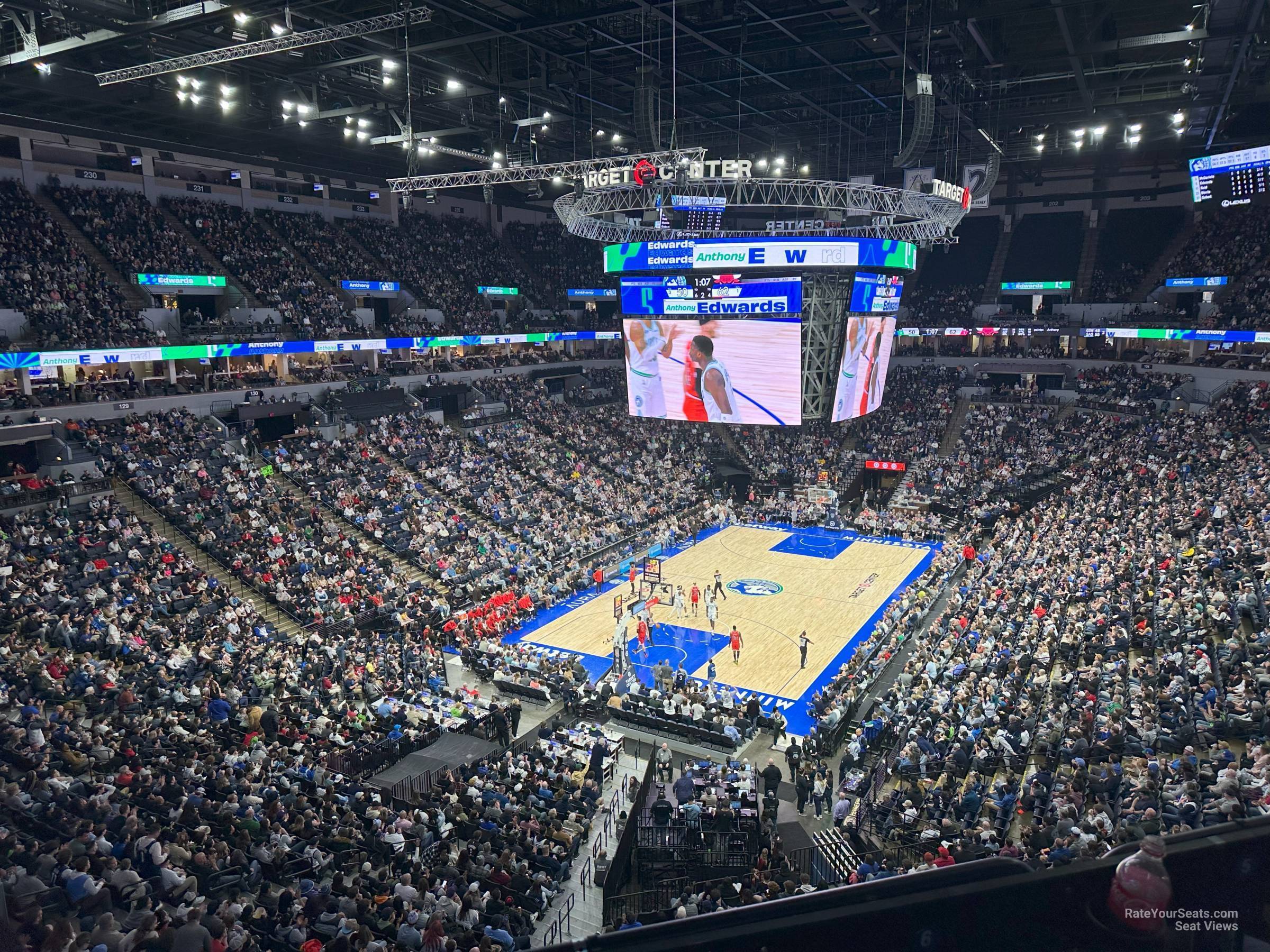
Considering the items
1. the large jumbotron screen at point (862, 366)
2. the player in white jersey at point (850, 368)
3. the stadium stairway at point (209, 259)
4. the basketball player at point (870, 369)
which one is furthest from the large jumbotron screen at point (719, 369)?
the stadium stairway at point (209, 259)

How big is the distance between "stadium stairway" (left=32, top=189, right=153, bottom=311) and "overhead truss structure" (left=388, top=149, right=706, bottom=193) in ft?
48.8

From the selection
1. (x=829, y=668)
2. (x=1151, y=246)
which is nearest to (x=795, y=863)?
(x=829, y=668)

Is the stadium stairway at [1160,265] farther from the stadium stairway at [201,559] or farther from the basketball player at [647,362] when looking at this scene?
the stadium stairway at [201,559]

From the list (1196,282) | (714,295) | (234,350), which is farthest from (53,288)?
(1196,282)

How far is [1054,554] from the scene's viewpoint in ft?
81.8

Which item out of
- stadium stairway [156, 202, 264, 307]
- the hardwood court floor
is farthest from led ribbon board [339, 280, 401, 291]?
the hardwood court floor

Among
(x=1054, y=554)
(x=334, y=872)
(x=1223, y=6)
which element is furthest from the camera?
(x=1054, y=554)

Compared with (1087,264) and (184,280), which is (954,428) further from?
(184,280)

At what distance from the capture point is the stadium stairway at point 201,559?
23.2m

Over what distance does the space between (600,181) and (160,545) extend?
15.2 metres

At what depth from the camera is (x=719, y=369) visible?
32406 millimetres

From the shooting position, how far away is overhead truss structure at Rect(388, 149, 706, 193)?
18141 millimetres

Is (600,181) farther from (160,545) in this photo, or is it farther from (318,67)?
(160,545)

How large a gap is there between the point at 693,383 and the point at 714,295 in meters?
3.81
